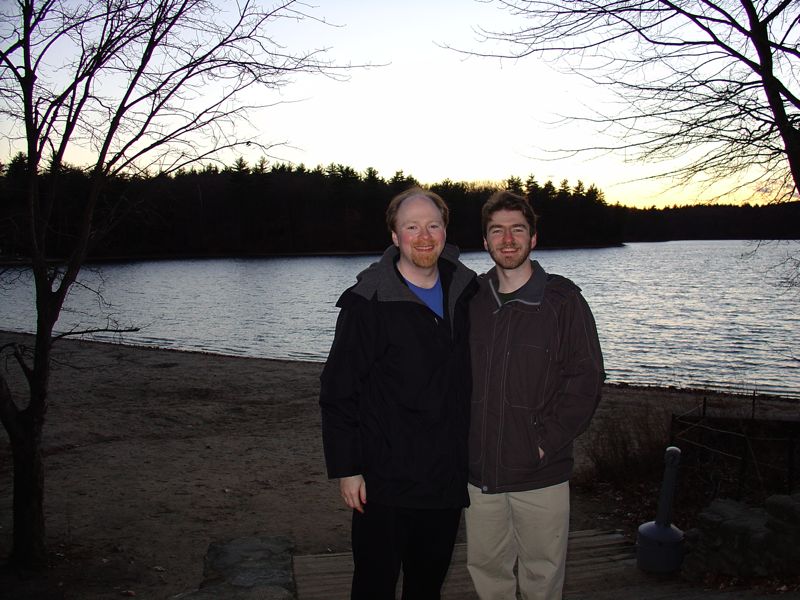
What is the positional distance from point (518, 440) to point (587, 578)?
7.58 ft

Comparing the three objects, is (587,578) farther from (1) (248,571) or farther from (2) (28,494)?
(2) (28,494)

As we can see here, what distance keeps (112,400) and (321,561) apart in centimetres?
987

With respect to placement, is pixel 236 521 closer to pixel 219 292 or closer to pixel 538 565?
pixel 538 565

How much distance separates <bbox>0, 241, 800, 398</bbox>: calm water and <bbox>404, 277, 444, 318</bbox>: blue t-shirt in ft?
11.0

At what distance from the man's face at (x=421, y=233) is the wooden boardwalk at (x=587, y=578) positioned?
2448 mm

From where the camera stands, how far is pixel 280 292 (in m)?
54.7

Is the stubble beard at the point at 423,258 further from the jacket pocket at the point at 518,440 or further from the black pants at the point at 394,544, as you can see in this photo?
the black pants at the point at 394,544

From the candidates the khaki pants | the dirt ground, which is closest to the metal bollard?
the dirt ground

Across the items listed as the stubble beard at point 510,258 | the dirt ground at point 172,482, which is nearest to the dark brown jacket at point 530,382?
the stubble beard at point 510,258

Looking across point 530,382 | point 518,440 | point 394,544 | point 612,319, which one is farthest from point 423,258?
point 612,319

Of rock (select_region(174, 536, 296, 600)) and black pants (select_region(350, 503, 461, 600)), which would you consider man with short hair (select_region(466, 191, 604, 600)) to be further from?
rock (select_region(174, 536, 296, 600))

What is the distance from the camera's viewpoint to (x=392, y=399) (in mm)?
2562

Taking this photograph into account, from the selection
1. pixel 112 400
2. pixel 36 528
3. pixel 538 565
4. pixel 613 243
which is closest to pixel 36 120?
pixel 36 528

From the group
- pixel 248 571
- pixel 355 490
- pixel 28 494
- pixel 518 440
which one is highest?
Result: pixel 518 440
